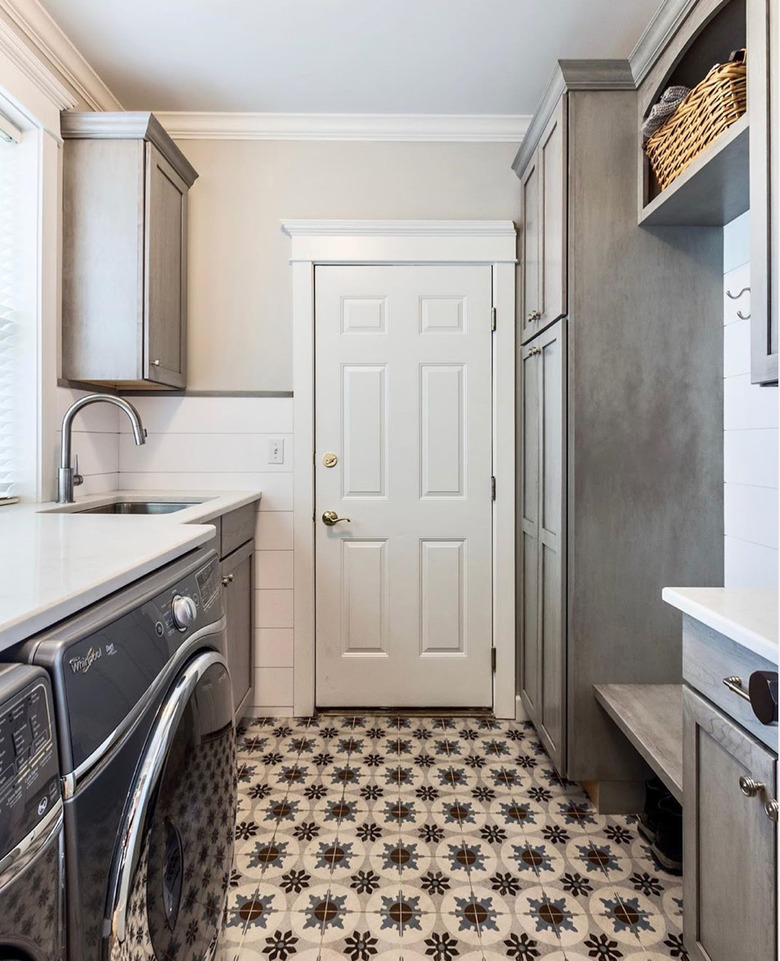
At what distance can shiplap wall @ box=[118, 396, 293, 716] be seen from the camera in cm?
267

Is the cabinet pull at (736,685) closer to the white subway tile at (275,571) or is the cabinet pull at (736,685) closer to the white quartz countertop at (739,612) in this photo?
the white quartz countertop at (739,612)

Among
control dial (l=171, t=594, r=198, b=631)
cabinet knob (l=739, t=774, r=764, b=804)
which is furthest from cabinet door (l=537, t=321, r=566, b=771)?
control dial (l=171, t=594, r=198, b=631)

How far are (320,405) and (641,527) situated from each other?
1.39 metres

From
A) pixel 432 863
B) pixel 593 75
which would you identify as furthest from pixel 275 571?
pixel 593 75

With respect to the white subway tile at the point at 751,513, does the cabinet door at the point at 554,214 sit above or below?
above

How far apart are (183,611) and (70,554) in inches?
9.0

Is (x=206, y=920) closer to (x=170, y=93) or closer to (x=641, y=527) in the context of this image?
(x=641, y=527)

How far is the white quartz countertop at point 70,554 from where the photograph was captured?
78 centimetres

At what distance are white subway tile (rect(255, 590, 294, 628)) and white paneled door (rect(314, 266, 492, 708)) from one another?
0.15 meters

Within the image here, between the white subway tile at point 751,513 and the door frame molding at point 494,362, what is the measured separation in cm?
91

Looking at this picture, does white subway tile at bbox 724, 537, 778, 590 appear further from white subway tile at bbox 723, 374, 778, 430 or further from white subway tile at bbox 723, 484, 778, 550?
white subway tile at bbox 723, 374, 778, 430

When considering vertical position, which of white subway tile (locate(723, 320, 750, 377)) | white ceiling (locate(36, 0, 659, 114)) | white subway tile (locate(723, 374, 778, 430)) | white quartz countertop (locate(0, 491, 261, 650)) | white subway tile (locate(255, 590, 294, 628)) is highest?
white ceiling (locate(36, 0, 659, 114))

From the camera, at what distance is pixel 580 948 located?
143 centimetres

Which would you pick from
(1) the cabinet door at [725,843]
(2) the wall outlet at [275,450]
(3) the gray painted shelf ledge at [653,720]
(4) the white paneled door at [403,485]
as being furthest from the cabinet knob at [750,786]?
(2) the wall outlet at [275,450]
